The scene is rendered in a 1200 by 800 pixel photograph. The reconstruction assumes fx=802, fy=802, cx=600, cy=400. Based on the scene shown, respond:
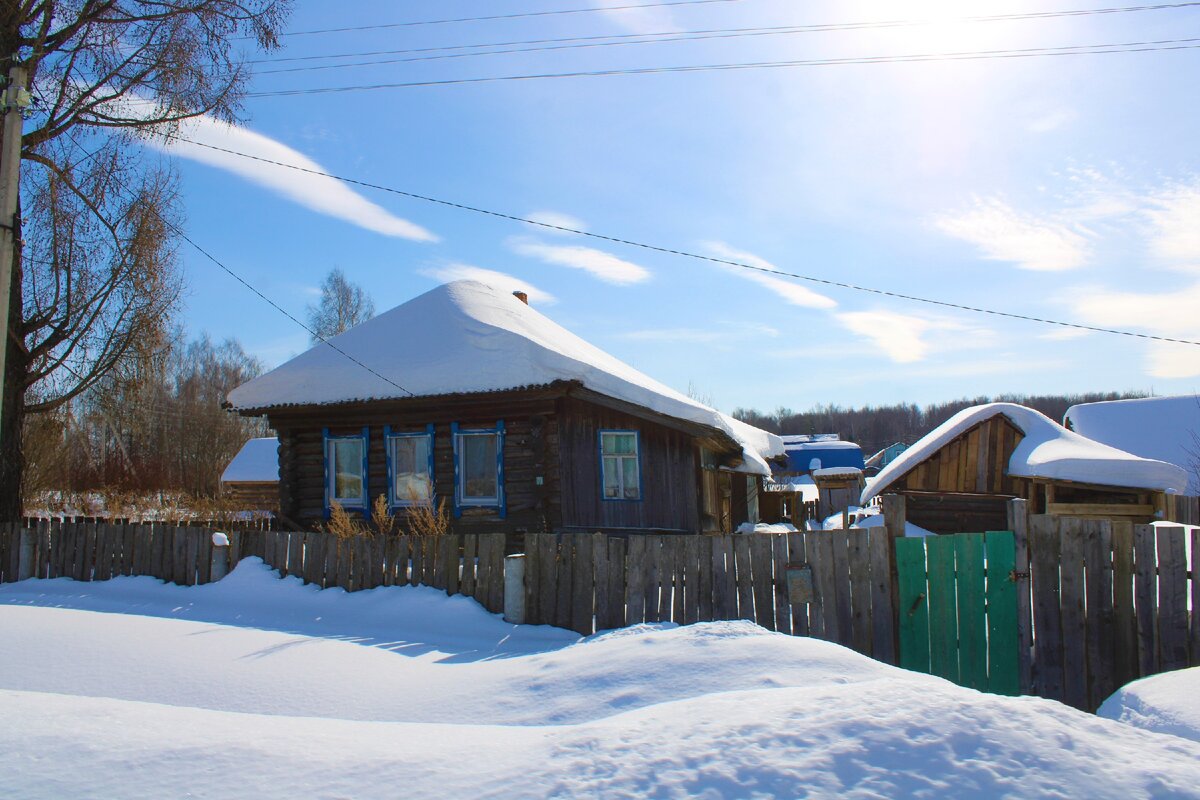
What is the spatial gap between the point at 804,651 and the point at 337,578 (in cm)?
683

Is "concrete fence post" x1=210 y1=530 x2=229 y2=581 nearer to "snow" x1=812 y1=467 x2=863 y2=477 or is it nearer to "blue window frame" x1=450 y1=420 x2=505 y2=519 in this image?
"blue window frame" x1=450 y1=420 x2=505 y2=519

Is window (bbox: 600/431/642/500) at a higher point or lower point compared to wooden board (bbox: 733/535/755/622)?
higher

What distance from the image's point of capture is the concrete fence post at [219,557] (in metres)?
11.4

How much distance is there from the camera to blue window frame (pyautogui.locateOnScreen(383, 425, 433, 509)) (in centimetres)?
1582

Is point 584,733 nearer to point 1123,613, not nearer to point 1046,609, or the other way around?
point 1046,609

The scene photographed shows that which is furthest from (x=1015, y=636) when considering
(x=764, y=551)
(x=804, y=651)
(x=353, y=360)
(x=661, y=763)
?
(x=353, y=360)

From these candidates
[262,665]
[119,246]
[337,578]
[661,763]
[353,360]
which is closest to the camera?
[661,763]

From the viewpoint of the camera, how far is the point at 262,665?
264 inches

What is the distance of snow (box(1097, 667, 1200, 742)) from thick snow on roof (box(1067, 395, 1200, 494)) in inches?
1211

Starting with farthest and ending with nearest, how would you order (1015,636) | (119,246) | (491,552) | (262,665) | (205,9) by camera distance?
(119,246) → (205,9) → (491,552) → (1015,636) → (262,665)

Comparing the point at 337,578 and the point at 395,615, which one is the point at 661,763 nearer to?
the point at 395,615

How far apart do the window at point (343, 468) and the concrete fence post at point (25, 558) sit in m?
4.94

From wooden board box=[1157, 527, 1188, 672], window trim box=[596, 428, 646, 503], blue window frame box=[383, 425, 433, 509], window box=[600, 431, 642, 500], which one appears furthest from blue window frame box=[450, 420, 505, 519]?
wooden board box=[1157, 527, 1188, 672]

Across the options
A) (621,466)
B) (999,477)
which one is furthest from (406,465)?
(999,477)
